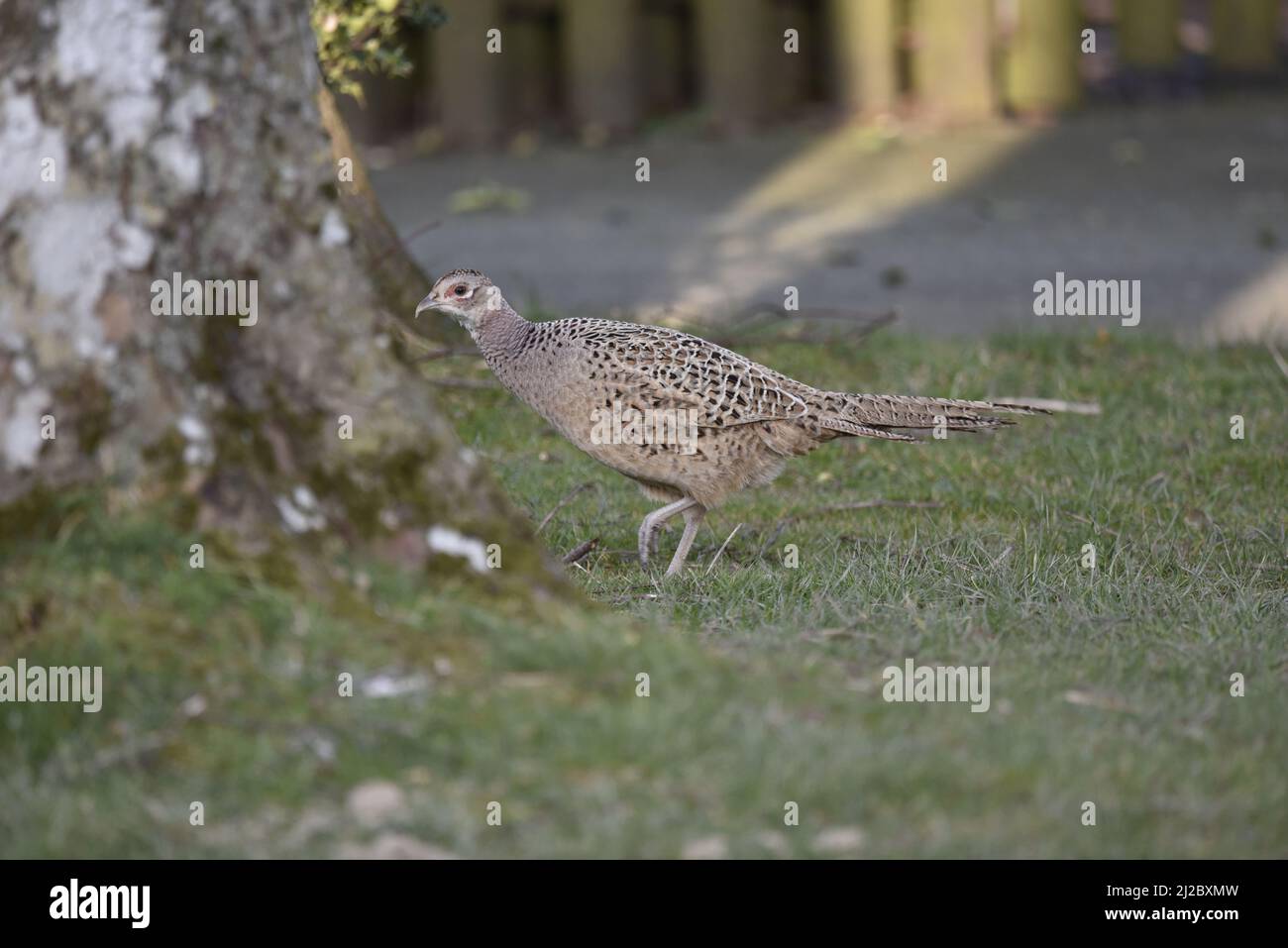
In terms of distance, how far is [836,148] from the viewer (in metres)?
12.3

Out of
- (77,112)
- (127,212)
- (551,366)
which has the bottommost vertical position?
(551,366)

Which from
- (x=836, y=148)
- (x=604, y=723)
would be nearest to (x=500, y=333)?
(x=604, y=723)

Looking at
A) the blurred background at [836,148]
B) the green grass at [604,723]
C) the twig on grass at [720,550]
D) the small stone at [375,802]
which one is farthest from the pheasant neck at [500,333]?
the blurred background at [836,148]

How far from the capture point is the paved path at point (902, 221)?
373 inches

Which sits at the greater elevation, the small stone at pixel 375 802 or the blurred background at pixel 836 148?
the blurred background at pixel 836 148

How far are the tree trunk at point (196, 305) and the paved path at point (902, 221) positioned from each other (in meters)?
4.13

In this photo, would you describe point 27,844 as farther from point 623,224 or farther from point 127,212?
point 623,224

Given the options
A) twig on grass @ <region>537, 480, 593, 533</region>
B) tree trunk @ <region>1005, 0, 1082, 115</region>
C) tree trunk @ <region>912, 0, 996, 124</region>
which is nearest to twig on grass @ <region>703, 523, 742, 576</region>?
twig on grass @ <region>537, 480, 593, 533</region>

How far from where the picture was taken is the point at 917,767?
3617 mm

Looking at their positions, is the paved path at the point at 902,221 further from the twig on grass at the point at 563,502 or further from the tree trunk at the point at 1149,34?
the twig on grass at the point at 563,502

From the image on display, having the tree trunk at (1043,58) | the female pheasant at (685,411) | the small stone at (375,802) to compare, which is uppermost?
the tree trunk at (1043,58)

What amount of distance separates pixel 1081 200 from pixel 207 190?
8.36m

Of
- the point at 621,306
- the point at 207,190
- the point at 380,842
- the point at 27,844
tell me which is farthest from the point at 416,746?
the point at 621,306

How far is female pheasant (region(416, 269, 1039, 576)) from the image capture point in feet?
18.0
